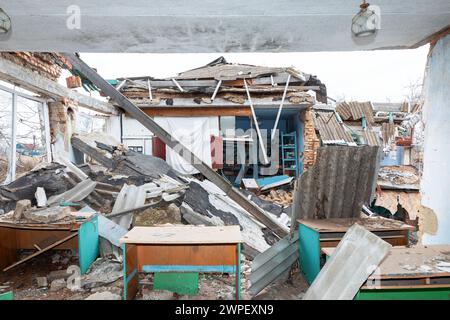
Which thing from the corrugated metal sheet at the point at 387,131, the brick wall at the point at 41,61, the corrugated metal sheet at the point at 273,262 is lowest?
the corrugated metal sheet at the point at 273,262

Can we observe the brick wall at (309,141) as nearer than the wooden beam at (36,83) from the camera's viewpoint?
No

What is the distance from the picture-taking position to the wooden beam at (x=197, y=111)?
10.2 metres

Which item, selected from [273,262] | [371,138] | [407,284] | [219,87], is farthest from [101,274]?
[371,138]

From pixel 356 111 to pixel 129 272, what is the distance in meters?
11.3

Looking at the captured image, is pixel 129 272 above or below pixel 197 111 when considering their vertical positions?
below

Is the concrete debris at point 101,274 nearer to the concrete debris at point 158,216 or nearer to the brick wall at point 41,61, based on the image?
the concrete debris at point 158,216

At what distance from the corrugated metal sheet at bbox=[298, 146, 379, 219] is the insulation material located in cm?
663

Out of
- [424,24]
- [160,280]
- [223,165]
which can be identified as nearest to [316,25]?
[424,24]

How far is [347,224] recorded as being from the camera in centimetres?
362

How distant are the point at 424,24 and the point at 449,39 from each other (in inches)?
14.7

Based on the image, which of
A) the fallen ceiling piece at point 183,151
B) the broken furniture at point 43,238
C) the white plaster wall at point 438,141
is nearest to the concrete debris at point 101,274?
the broken furniture at point 43,238

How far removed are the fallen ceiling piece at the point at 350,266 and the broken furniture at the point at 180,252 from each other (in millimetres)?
1000

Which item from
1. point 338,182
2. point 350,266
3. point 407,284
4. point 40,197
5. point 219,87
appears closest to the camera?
point 407,284

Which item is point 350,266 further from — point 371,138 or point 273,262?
point 371,138
